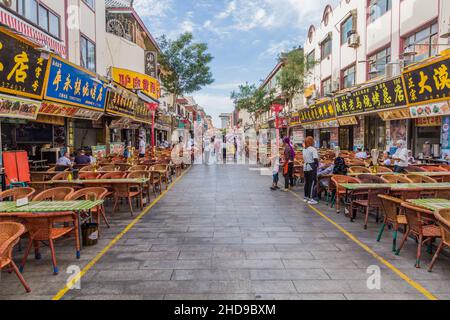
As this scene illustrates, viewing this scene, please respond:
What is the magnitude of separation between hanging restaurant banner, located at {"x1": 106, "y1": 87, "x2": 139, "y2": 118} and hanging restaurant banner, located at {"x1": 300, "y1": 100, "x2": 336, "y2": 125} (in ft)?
37.1

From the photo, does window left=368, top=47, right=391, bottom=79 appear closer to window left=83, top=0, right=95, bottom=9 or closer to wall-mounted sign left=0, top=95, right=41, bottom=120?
window left=83, top=0, right=95, bottom=9

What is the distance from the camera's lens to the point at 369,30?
16969mm

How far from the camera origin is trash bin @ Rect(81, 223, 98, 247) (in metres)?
5.42

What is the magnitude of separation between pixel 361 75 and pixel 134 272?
1731 centimetres

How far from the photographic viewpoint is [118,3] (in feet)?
72.1

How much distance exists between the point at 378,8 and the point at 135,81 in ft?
46.7

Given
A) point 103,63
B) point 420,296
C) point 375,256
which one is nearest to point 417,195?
point 375,256

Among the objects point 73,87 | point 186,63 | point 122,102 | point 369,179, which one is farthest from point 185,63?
point 369,179

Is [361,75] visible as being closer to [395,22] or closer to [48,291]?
[395,22]

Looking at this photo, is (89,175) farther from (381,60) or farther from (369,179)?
(381,60)

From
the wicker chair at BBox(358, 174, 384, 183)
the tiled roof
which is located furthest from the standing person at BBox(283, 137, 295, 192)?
the tiled roof

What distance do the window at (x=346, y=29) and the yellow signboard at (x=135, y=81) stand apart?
13.0 meters

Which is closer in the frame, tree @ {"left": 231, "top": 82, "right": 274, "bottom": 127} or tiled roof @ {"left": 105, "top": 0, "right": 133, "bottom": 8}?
tiled roof @ {"left": 105, "top": 0, "right": 133, "bottom": 8}

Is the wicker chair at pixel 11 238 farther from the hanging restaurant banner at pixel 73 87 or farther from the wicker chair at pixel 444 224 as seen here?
the hanging restaurant banner at pixel 73 87
